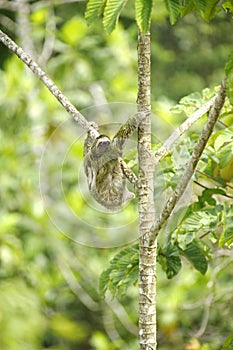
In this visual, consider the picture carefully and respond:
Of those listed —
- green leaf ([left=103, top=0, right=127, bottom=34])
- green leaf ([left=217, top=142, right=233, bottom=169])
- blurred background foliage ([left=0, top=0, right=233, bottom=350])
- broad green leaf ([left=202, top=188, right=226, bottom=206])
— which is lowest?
green leaf ([left=103, top=0, right=127, bottom=34])

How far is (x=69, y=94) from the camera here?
135 inches

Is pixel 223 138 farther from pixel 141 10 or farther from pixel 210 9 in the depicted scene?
pixel 141 10

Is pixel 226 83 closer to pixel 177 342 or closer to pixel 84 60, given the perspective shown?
pixel 177 342

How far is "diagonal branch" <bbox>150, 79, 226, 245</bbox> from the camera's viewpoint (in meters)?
0.88

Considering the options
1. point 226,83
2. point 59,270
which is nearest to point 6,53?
point 59,270

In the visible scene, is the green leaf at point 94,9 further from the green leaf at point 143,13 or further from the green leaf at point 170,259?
the green leaf at point 170,259

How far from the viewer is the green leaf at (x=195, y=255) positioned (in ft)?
4.30

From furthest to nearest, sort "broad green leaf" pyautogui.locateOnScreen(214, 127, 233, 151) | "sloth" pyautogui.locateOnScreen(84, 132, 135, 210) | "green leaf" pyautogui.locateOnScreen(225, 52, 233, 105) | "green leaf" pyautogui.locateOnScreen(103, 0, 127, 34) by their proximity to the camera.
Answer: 1. "broad green leaf" pyautogui.locateOnScreen(214, 127, 233, 151)
2. "sloth" pyautogui.locateOnScreen(84, 132, 135, 210)
3. "green leaf" pyautogui.locateOnScreen(103, 0, 127, 34)
4. "green leaf" pyautogui.locateOnScreen(225, 52, 233, 105)

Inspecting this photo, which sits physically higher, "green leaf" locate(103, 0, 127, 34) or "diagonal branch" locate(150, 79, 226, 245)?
"green leaf" locate(103, 0, 127, 34)

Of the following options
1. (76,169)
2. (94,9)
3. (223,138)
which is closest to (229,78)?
(94,9)

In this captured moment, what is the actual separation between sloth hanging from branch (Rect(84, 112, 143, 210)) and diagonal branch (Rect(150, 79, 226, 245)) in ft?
0.29

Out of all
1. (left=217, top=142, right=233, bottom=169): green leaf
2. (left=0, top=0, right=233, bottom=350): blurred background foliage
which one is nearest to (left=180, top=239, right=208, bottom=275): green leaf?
(left=217, top=142, right=233, bottom=169): green leaf

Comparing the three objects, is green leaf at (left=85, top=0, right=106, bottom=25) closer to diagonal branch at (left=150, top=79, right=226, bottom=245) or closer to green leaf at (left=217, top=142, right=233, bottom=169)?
diagonal branch at (left=150, top=79, right=226, bottom=245)

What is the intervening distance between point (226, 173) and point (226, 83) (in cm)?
50
